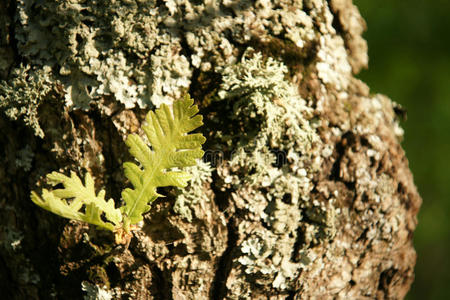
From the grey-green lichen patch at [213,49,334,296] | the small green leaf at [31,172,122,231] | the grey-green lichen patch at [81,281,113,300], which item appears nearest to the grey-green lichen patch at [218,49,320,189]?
the grey-green lichen patch at [213,49,334,296]

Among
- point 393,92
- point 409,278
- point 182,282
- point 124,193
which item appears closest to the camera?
point 124,193

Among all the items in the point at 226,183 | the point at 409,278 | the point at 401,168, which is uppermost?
the point at 401,168

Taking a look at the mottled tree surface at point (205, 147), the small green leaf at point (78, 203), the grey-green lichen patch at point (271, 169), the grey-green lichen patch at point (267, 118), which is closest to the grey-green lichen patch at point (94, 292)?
the mottled tree surface at point (205, 147)

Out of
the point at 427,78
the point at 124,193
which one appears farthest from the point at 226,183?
the point at 427,78

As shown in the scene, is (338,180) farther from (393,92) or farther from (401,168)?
(393,92)

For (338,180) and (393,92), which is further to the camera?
(393,92)

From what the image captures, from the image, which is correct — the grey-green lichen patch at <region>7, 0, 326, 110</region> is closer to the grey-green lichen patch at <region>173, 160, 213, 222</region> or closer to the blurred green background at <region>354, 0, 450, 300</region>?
the grey-green lichen patch at <region>173, 160, 213, 222</region>

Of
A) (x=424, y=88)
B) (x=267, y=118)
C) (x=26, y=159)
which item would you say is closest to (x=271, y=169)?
(x=267, y=118)

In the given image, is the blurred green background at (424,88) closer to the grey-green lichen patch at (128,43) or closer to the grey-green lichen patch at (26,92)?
the grey-green lichen patch at (128,43)
